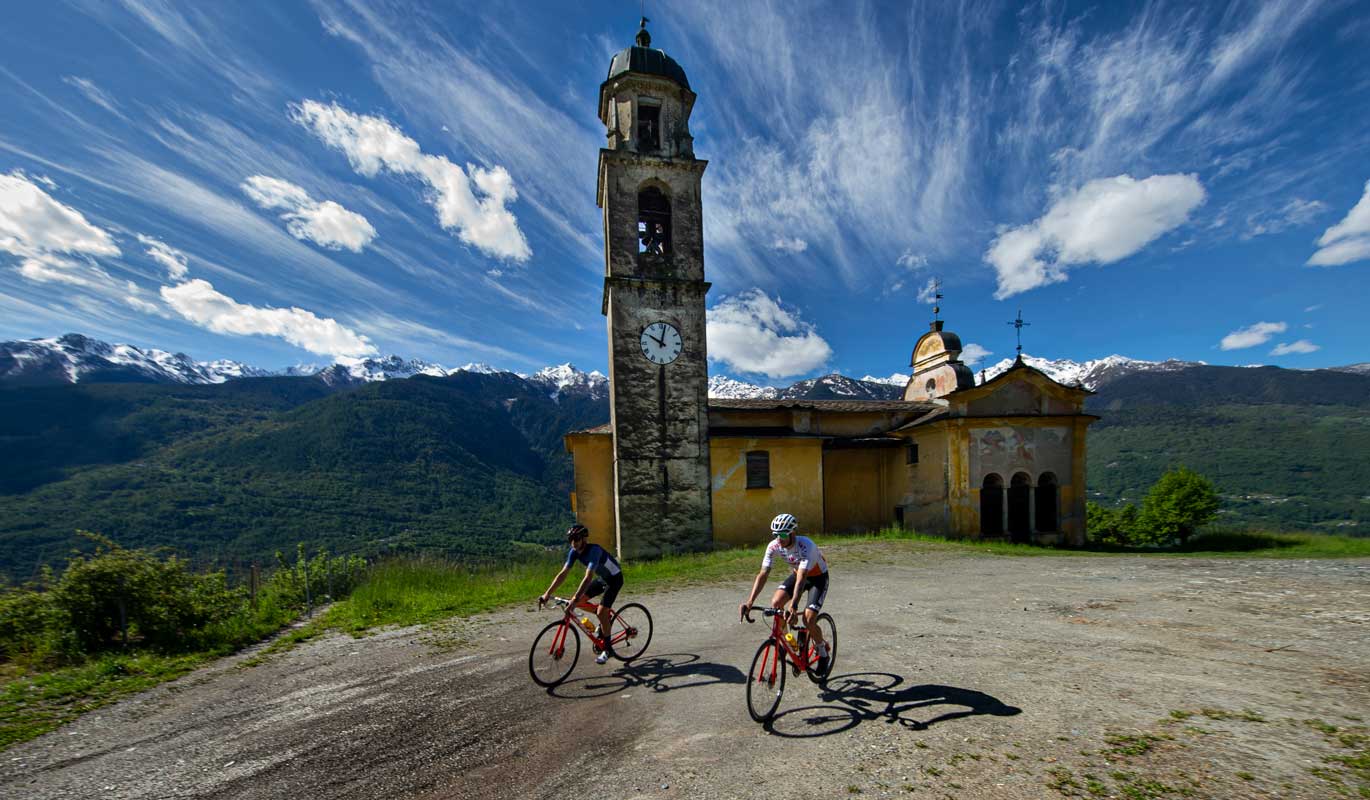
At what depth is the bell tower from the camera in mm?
18359

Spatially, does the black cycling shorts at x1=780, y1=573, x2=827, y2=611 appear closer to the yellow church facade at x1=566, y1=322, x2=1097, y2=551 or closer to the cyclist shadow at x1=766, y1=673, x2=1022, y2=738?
the cyclist shadow at x1=766, y1=673, x2=1022, y2=738

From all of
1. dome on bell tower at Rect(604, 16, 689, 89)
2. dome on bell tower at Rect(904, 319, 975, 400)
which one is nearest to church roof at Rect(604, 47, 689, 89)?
dome on bell tower at Rect(604, 16, 689, 89)

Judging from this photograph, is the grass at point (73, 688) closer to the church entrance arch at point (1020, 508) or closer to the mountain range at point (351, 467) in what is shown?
the church entrance arch at point (1020, 508)

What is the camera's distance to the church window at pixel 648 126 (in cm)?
1944

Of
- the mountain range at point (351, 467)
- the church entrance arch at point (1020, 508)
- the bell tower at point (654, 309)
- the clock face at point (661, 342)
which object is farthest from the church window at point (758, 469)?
the mountain range at point (351, 467)

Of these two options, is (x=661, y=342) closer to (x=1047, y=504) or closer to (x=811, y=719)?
(x=811, y=719)

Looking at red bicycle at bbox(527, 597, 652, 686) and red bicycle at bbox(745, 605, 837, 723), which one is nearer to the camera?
red bicycle at bbox(745, 605, 837, 723)

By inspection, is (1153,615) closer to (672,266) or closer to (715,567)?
(715,567)

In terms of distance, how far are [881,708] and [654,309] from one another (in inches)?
608

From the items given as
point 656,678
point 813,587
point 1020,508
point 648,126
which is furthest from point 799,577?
point 1020,508

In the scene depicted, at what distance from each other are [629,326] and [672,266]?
292 centimetres

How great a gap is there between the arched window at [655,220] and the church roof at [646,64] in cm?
416

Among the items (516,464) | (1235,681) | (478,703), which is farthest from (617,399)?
(516,464)

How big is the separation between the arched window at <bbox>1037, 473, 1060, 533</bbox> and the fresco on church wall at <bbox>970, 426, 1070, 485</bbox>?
19.9 inches
